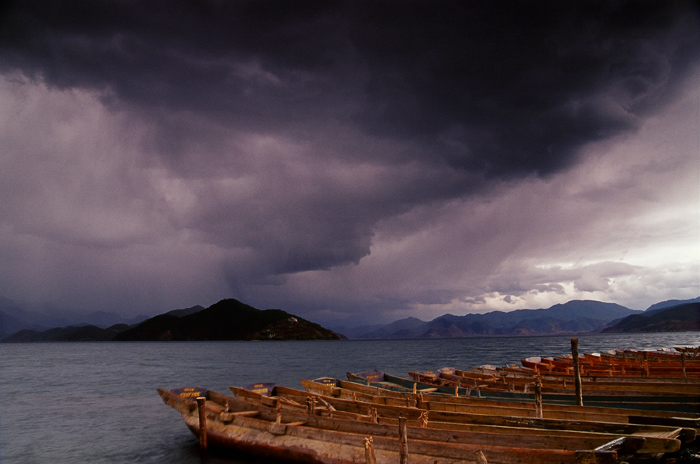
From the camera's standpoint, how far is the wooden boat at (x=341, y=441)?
10820mm

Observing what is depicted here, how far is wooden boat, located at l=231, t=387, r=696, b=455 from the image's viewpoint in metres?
11.2

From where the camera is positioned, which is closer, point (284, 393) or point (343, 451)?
point (343, 451)

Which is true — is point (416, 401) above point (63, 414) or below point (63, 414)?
above

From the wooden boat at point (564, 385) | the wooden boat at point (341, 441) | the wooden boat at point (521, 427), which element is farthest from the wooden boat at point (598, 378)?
the wooden boat at point (341, 441)

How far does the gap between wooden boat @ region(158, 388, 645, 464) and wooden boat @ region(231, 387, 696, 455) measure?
0.85 feet

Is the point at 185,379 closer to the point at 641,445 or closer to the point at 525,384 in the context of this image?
the point at 525,384

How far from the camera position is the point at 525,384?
86.4ft

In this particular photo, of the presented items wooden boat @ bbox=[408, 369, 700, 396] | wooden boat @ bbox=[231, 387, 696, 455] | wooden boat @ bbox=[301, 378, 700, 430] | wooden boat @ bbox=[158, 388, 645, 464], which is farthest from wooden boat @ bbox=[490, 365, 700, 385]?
wooden boat @ bbox=[158, 388, 645, 464]

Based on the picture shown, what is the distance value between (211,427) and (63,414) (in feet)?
82.7

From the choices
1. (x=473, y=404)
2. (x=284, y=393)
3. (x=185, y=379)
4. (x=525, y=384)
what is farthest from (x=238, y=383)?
(x=473, y=404)

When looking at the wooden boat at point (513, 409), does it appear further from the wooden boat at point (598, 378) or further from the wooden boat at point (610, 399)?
the wooden boat at point (598, 378)

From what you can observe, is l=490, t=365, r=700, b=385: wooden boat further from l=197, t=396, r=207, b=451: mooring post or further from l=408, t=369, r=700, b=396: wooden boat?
l=197, t=396, r=207, b=451: mooring post

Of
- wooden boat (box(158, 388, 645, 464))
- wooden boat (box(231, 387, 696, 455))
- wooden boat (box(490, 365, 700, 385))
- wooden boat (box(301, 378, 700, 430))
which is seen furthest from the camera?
wooden boat (box(490, 365, 700, 385))

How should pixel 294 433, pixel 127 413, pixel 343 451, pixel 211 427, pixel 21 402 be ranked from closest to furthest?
pixel 343 451
pixel 294 433
pixel 211 427
pixel 127 413
pixel 21 402
